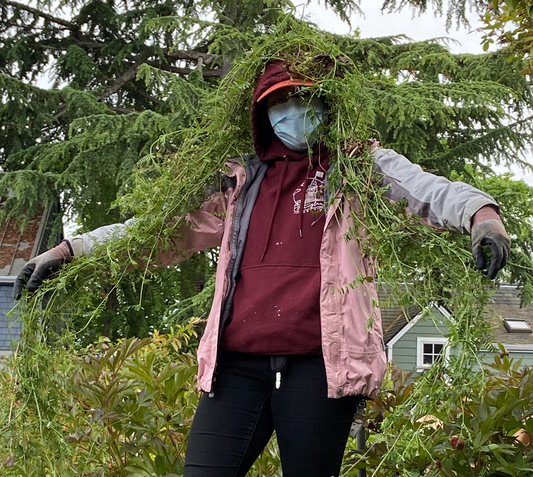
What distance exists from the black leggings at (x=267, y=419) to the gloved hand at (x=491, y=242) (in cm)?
54

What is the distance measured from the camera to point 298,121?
2.00 metres

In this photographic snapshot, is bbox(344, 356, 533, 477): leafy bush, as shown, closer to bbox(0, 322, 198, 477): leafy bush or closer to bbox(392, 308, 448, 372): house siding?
bbox(0, 322, 198, 477): leafy bush

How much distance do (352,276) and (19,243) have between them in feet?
36.2

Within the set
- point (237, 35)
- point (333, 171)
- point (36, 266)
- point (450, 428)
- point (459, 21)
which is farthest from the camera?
point (459, 21)

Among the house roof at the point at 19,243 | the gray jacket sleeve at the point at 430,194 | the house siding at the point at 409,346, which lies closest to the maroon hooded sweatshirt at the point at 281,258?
the gray jacket sleeve at the point at 430,194

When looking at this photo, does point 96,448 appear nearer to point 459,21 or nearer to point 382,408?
point 382,408

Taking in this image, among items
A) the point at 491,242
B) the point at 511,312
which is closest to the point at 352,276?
the point at 491,242

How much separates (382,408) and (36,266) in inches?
59.4

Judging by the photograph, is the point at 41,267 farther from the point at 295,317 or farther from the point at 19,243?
the point at 19,243

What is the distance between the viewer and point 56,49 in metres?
12.2

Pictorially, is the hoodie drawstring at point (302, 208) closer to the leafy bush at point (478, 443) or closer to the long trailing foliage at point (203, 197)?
the long trailing foliage at point (203, 197)

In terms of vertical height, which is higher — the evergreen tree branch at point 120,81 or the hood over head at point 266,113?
the evergreen tree branch at point 120,81

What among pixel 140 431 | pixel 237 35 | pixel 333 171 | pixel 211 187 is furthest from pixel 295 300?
pixel 237 35

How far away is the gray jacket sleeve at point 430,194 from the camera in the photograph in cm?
159
